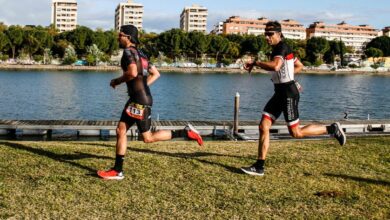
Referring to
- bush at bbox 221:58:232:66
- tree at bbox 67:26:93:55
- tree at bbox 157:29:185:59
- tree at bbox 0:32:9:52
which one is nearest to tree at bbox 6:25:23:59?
tree at bbox 0:32:9:52

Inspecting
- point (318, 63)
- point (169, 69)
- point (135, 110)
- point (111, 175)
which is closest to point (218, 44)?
point (169, 69)

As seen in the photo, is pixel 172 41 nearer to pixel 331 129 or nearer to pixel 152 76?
pixel 331 129

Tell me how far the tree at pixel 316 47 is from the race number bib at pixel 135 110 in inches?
6881

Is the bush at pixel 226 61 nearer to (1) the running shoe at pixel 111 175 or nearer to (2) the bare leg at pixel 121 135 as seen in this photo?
(2) the bare leg at pixel 121 135

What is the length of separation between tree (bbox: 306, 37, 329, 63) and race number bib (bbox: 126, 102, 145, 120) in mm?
174784

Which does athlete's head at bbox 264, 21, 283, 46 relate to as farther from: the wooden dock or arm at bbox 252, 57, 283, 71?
the wooden dock

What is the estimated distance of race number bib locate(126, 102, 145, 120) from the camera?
7582mm

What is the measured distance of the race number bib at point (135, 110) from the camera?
24.9 feet

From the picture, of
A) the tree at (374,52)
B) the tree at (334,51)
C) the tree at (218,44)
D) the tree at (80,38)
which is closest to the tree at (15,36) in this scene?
the tree at (80,38)

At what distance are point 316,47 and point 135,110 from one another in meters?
176

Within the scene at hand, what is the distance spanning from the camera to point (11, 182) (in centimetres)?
732

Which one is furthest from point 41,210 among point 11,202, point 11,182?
point 11,182

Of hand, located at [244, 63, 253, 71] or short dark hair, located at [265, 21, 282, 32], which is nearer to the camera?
short dark hair, located at [265, 21, 282, 32]

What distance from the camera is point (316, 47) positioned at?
575 ft
